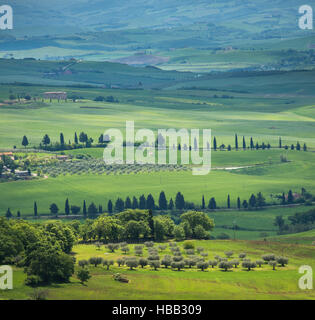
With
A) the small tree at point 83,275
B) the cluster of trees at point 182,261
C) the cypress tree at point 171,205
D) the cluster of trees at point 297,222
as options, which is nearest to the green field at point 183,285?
the small tree at point 83,275

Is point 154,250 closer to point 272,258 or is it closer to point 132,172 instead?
point 272,258

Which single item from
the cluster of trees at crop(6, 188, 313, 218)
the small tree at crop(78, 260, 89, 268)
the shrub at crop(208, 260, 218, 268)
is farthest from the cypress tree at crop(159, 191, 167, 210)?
the small tree at crop(78, 260, 89, 268)

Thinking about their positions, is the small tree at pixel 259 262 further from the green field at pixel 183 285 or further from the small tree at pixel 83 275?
the small tree at pixel 83 275

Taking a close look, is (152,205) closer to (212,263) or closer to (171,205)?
(171,205)

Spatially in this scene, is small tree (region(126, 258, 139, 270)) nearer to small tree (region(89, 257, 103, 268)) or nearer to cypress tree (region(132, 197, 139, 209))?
small tree (region(89, 257, 103, 268))

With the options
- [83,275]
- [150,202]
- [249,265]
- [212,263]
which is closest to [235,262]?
[249,265]
